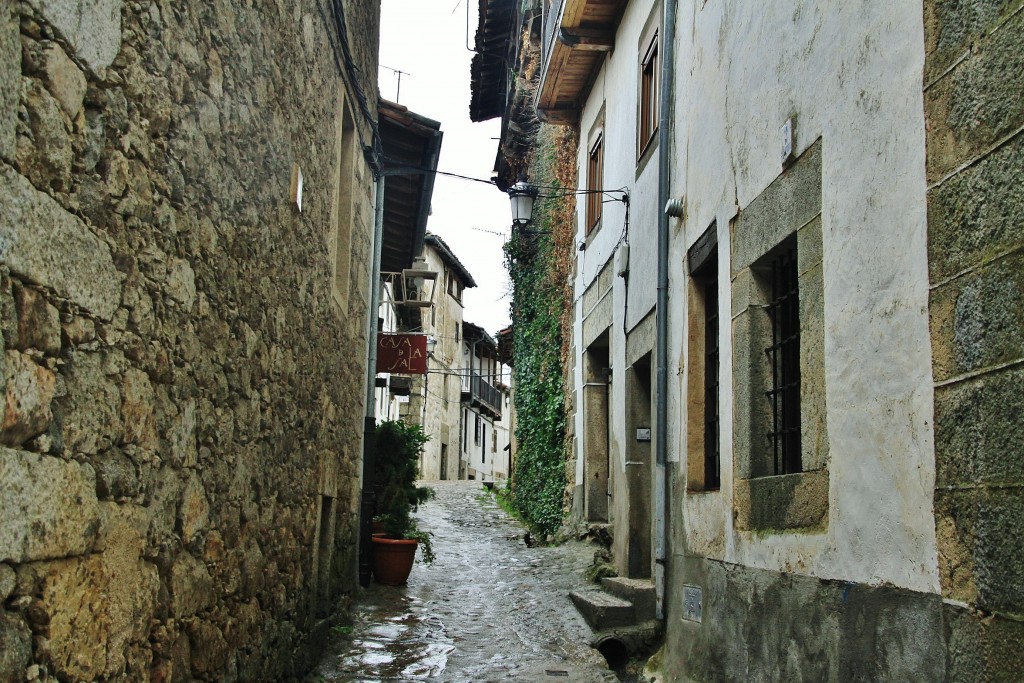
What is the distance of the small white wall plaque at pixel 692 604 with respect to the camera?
582cm

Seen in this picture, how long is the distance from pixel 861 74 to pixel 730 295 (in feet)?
5.88

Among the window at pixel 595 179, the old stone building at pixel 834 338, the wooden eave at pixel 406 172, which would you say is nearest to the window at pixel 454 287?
the wooden eave at pixel 406 172

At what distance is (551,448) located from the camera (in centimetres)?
1328

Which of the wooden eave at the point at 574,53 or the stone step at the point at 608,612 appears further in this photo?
the wooden eave at the point at 574,53

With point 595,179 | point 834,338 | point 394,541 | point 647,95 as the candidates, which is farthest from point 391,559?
point 834,338

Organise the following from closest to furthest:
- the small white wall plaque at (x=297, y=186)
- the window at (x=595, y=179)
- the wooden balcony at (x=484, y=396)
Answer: the small white wall plaque at (x=297, y=186) < the window at (x=595, y=179) < the wooden balcony at (x=484, y=396)

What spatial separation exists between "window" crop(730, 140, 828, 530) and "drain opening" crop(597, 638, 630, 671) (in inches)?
79.0

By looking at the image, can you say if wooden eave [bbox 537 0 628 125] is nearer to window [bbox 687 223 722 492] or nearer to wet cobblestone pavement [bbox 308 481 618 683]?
window [bbox 687 223 722 492]

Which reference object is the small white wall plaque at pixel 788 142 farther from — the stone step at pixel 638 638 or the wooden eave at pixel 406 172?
the wooden eave at pixel 406 172

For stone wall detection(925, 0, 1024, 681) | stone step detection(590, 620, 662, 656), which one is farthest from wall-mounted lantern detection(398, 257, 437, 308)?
stone wall detection(925, 0, 1024, 681)

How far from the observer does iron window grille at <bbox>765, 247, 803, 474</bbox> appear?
16.2 feet

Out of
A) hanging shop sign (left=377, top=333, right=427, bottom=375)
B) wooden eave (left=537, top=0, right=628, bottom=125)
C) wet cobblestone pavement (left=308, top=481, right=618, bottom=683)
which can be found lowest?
wet cobblestone pavement (left=308, top=481, right=618, bottom=683)

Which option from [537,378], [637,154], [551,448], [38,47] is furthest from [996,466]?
[537,378]

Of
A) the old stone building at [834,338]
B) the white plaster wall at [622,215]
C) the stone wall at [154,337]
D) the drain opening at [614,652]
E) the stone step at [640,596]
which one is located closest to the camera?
the stone wall at [154,337]
